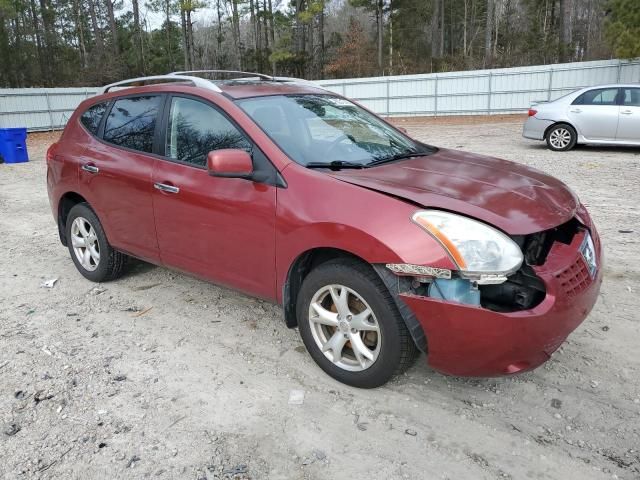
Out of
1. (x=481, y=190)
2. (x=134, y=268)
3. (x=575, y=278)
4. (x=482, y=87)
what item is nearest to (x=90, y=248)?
(x=134, y=268)

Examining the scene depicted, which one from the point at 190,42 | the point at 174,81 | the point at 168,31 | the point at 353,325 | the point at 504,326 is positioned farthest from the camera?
the point at 168,31

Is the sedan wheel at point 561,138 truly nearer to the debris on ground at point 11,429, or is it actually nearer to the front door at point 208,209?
the front door at point 208,209

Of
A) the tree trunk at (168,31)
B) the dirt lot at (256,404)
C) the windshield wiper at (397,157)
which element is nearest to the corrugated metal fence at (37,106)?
the dirt lot at (256,404)

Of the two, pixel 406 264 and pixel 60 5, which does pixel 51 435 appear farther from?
pixel 60 5

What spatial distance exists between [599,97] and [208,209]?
11.0 m

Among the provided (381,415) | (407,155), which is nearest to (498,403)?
(381,415)

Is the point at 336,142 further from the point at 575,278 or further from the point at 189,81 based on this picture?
the point at 575,278

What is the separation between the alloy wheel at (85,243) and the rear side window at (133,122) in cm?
86

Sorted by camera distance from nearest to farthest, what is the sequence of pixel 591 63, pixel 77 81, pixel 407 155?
1. pixel 407 155
2. pixel 591 63
3. pixel 77 81

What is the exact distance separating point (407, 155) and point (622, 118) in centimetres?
974

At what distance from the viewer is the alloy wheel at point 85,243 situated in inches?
189

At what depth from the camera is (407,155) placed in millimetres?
3822

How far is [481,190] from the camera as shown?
9.77ft

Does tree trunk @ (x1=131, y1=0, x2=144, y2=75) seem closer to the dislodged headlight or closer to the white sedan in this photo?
the white sedan
